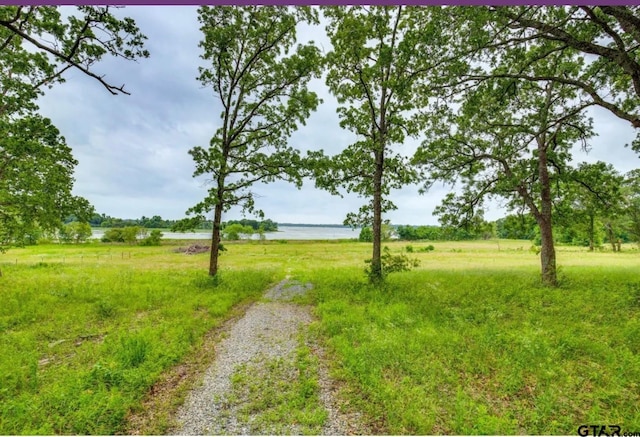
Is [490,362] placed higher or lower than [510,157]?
lower

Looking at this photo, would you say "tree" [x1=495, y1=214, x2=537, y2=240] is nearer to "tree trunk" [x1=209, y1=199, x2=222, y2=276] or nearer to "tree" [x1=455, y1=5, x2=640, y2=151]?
"tree" [x1=455, y1=5, x2=640, y2=151]

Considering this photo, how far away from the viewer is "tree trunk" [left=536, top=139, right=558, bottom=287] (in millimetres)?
15195

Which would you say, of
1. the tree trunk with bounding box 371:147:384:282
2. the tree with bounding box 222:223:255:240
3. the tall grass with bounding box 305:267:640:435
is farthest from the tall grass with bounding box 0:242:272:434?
the tree with bounding box 222:223:255:240

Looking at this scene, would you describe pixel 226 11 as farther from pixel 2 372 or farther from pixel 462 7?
pixel 2 372

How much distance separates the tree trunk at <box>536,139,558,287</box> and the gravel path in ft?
48.2

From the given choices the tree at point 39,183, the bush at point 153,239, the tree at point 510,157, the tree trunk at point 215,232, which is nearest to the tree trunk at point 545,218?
the tree at point 510,157

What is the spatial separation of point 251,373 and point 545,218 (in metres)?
17.8

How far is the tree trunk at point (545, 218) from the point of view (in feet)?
49.9

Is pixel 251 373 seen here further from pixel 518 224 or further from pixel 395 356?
pixel 518 224

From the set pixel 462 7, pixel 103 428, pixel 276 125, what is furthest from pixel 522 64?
pixel 103 428

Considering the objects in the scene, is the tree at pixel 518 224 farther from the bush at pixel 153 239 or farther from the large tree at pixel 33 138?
the bush at pixel 153 239

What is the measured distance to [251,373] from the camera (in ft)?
21.1

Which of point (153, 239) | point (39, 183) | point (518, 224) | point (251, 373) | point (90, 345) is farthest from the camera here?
point (153, 239)

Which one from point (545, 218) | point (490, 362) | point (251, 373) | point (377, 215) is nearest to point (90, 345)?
point (251, 373)
